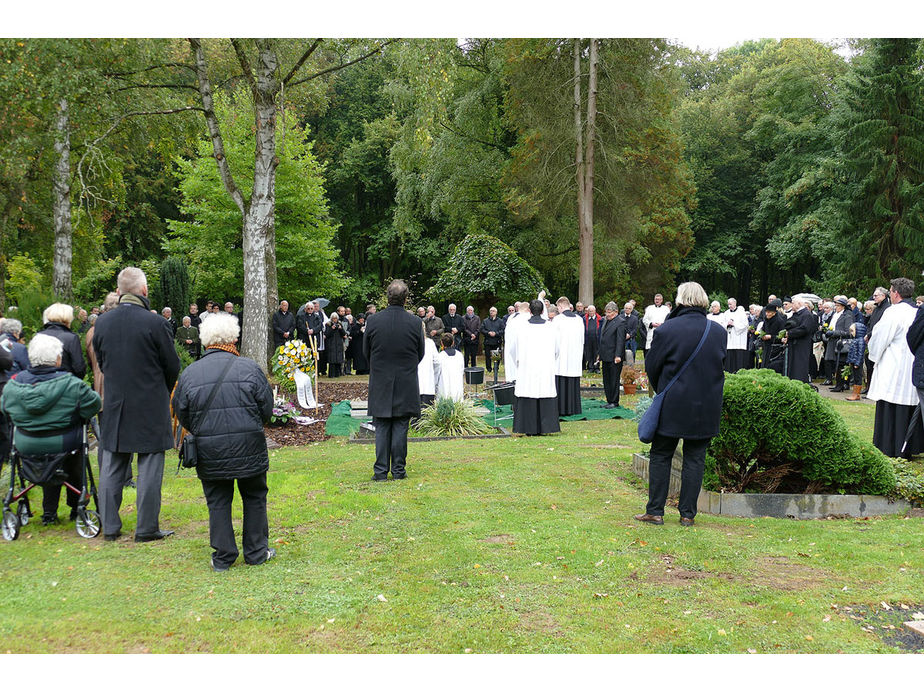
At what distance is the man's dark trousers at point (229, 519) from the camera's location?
5.51m

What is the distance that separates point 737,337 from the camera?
18000 mm

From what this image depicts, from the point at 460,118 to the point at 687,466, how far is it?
26391 millimetres

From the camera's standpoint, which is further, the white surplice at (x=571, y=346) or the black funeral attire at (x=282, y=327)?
the black funeral attire at (x=282, y=327)

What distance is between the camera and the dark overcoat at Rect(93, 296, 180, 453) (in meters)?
6.36

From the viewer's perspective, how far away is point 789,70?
40.6 metres

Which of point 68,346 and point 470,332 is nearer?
point 68,346

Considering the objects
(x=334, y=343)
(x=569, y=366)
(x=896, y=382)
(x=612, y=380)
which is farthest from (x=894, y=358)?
(x=334, y=343)

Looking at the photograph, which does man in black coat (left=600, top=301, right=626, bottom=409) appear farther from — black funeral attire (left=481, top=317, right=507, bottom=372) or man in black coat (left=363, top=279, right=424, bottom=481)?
man in black coat (left=363, top=279, right=424, bottom=481)

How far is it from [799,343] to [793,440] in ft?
32.8

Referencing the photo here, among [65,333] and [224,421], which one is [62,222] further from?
[224,421]

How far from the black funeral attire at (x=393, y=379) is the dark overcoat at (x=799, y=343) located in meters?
10.4

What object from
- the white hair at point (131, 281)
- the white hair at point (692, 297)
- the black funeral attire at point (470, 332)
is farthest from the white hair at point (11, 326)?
the black funeral attire at point (470, 332)

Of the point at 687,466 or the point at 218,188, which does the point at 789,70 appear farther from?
the point at 687,466

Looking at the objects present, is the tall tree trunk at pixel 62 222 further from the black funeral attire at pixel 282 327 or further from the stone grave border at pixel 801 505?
the stone grave border at pixel 801 505
